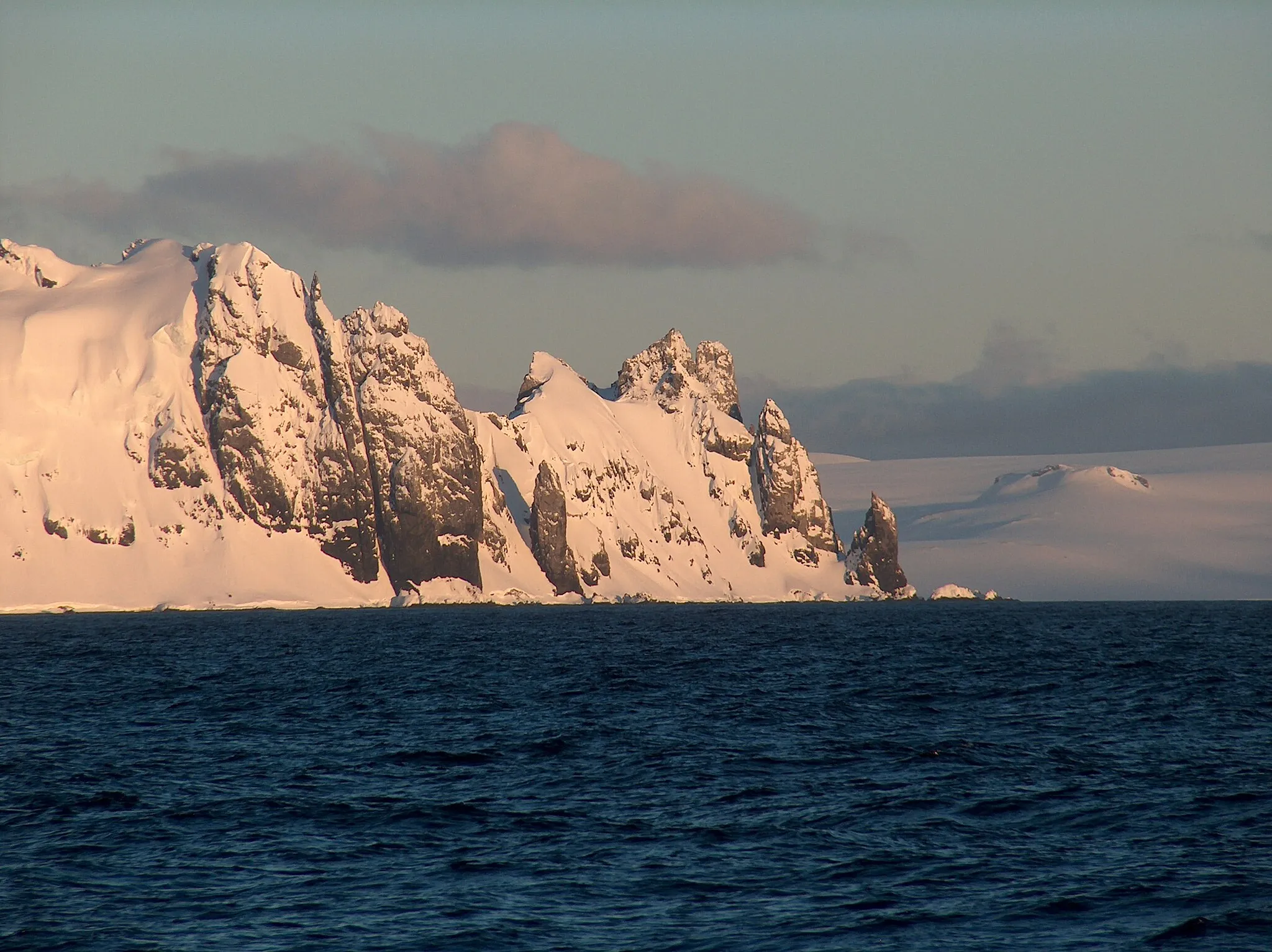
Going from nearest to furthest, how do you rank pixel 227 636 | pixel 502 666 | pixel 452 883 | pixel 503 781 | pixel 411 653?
1. pixel 452 883
2. pixel 503 781
3. pixel 502 666
4. pixel 411 653
5. pixel 227 636

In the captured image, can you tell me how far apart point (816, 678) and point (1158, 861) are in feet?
180

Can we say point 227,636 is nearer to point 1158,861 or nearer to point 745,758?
point 745,758

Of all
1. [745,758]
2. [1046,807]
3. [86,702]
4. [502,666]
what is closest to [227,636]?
[502,666]

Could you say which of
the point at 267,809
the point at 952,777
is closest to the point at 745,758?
the point at 952,777

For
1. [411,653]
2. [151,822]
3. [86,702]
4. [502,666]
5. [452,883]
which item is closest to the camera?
[452,883]

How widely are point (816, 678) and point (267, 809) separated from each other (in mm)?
52737

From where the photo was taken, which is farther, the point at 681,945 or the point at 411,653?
the point at 411,653

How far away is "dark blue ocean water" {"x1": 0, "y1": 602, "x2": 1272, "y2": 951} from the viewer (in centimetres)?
3369

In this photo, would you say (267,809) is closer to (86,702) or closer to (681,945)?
(681,945)

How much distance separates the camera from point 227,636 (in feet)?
565

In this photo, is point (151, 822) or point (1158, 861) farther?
point (151, 822)

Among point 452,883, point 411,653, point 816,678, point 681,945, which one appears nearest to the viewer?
point 681,945

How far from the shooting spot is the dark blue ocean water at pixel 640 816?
111 feet

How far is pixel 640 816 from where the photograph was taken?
4497 cm
